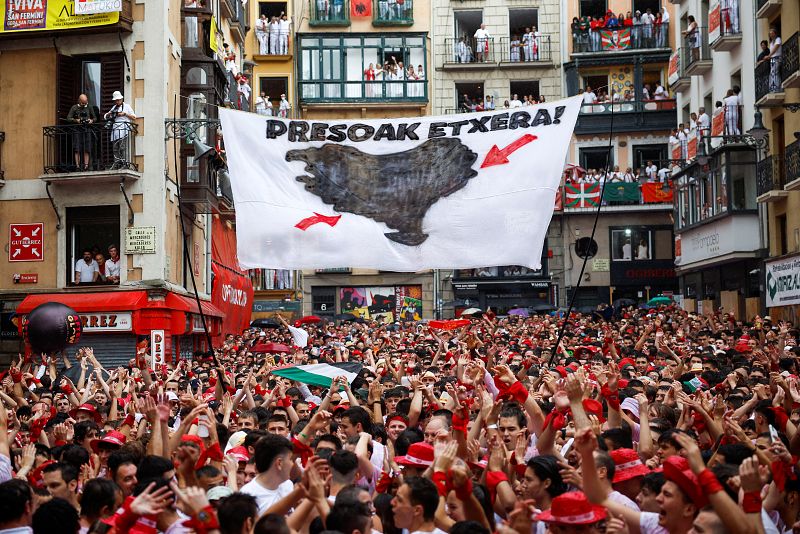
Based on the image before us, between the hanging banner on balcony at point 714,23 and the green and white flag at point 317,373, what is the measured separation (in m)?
21.5

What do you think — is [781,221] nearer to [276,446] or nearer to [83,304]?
[83,304]

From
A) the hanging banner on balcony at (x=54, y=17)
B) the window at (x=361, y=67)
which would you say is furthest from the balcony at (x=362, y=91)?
the hanging banner on balcony at (x=54, y=17)

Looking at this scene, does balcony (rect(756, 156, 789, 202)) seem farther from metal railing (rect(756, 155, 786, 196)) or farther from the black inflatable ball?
the black inflatable ball

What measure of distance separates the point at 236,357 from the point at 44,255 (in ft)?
16.4

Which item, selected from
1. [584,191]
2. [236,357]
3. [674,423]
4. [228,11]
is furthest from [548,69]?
[674,423]

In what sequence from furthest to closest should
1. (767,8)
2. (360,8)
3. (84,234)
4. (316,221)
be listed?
(360,8)
(767,8)
(84,234)
(316,221)

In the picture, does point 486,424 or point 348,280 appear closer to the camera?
point 486,424

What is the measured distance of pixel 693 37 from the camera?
37031mm

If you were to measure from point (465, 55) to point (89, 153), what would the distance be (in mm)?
30360

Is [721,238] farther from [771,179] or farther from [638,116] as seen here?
[638,116]

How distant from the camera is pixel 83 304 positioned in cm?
2483

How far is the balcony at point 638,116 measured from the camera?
50.2 metres

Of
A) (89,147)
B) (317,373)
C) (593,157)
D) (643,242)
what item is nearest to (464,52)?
(593,157)

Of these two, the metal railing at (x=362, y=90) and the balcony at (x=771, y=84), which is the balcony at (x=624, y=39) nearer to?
the metal railing at (x=362, y=90)
